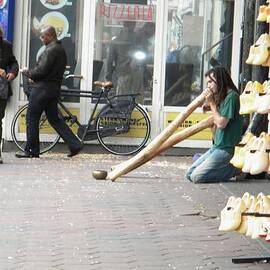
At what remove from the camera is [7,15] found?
12.1 meters

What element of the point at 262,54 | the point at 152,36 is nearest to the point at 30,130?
the point at 152,36

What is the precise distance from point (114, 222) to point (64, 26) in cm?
591

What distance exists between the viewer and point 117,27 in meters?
12.6

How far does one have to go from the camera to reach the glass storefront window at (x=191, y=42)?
12578 millimetres

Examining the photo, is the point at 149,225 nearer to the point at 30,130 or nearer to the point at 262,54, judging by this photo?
the point at 262,54

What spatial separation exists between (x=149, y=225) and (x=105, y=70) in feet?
19.1

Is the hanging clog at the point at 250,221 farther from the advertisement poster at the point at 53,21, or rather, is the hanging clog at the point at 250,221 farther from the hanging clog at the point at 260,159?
the advertisement poster at the point at 53,21

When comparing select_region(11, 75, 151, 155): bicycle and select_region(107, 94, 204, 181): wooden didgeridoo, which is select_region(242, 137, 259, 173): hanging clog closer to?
select_region(107, 94, 204, 181): wooden didgeridoo

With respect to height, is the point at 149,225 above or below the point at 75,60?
below

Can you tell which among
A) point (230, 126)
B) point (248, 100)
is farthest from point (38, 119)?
point (248, 100)

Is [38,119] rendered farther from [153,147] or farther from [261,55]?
[261,55]

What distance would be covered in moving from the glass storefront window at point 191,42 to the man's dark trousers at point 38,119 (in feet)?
6.16

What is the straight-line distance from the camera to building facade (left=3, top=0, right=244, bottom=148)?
12406mm

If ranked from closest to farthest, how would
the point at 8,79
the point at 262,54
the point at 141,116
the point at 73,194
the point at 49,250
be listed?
the point at 262,54 < the point at 49,250 < the point at 73,194 < the point at 8,79 < the point at 141,116
